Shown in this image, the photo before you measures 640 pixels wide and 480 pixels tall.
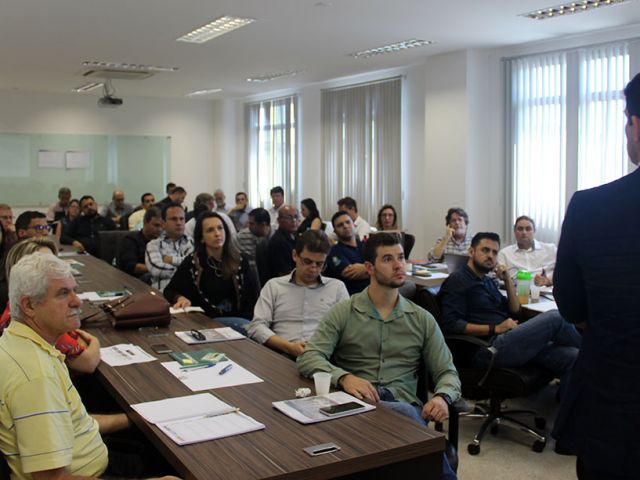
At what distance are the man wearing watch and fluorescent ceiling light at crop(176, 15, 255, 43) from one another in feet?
12.3

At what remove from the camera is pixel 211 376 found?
268cm

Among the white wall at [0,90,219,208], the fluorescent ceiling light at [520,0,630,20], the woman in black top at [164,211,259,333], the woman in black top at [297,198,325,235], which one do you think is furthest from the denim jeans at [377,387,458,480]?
the white wall at [0,90,219,208]

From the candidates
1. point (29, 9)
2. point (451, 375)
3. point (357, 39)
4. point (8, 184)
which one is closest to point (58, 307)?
point (451, 375)

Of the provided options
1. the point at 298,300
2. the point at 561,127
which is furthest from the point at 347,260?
the point at 561,127

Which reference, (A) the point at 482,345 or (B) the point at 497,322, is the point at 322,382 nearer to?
(A) the point at 482,345

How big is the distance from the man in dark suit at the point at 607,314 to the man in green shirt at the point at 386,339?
4.41 feet

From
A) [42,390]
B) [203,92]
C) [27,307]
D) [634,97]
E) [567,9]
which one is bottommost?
[42,390]

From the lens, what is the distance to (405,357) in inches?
117

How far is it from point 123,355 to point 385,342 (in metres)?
1.16

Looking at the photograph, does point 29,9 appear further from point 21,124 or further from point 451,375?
point 21,124

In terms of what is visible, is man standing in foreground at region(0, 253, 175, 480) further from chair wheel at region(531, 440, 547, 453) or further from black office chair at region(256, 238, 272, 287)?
black office chair at region(256, 238, 272, 287)

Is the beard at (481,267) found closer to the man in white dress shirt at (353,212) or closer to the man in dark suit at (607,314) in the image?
the man in dark suit at (607,314)

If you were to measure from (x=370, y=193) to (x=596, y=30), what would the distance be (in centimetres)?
416

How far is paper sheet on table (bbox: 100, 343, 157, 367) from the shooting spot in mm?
2904
